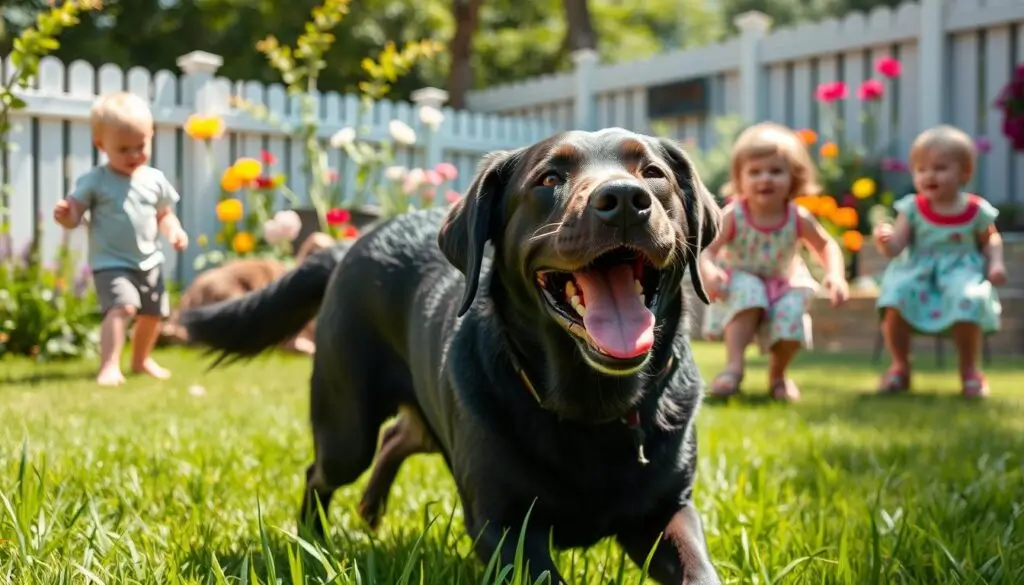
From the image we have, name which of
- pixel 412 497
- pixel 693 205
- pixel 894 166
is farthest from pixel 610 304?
pixel 894 166

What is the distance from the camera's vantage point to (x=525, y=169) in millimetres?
2211

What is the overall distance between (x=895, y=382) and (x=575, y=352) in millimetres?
4082

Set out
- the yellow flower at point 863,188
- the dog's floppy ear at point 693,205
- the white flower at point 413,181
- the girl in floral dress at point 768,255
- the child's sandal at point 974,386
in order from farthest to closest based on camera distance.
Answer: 1. the yellow flower at point 863,188
2. the white flower at point 413,181
3. the child's sandal at point 974,386
4. the girl in floral dress at point 768,255
5. the dog's floppy ear at point 693,205

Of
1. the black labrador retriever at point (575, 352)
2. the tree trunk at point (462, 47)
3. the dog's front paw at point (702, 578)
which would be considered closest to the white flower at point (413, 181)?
the black labrador retriever at point (575, 352)

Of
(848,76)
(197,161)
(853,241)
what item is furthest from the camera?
(848,76)

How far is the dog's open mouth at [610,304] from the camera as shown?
1.90 metres

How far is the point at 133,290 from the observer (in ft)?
18.1

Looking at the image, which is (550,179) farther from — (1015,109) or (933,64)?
(933,64)

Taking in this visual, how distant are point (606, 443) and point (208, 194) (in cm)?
813

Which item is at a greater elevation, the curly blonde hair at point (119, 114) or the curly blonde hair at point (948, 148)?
the curly blonde hair at point (119, 114)

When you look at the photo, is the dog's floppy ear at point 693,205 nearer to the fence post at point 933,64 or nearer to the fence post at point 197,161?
the fence post at point 197,161

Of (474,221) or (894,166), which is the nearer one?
(474,221)

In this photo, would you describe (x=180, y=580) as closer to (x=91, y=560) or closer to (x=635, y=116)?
(x=91, y=560)

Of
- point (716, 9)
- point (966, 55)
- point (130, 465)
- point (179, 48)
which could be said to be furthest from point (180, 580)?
point (716, 9)
